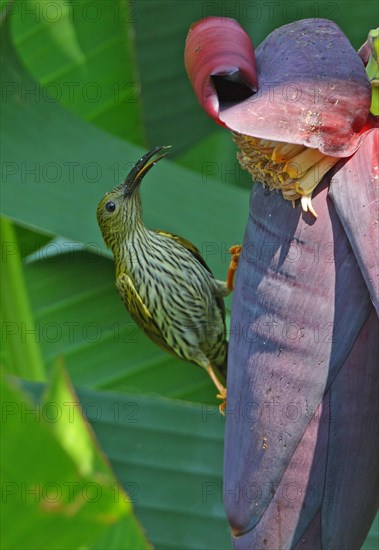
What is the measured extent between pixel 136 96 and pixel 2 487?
4.51ft

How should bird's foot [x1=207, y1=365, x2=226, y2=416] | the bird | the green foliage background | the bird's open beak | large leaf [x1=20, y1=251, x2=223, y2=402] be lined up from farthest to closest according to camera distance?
the bird, large leaf [x1=20, y1=251, x2=223, y2=402], the bird's open beak, bird's foot [x1=207, y1=365, x2=226, y2=416], the green foliage background

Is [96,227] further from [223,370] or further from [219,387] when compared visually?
[223,370]

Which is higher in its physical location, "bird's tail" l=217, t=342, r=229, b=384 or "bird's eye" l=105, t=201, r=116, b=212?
"bird's eye" l=105, t=201, r=116, b=212

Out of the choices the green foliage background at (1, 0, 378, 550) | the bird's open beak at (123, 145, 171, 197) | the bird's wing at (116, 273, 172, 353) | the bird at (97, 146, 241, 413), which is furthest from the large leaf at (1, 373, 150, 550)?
the bird at (97, 146, 241, 413)

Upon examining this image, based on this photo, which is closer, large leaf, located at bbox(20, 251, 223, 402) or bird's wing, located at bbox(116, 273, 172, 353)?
large leaf, located at bbox(20, 251, 223, 402)

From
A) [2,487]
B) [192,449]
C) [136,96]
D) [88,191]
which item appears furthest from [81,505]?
[136,96]

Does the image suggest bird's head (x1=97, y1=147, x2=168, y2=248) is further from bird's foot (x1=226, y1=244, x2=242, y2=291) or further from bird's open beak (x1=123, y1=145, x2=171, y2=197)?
bird's foot (x1=226, y1=244, x2=242, y2=291)

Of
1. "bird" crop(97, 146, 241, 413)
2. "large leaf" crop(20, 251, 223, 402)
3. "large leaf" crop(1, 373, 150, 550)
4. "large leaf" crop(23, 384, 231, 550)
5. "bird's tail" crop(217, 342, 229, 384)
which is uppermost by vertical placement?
"large leaf" crop(1, 373, 150, 550)

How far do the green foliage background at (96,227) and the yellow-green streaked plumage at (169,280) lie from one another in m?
0.10

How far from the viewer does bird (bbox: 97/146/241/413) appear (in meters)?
1.96

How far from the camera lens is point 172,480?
1.14 metres

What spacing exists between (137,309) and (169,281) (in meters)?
0.19

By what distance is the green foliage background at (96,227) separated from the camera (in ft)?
3.67

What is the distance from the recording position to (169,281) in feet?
6.64
